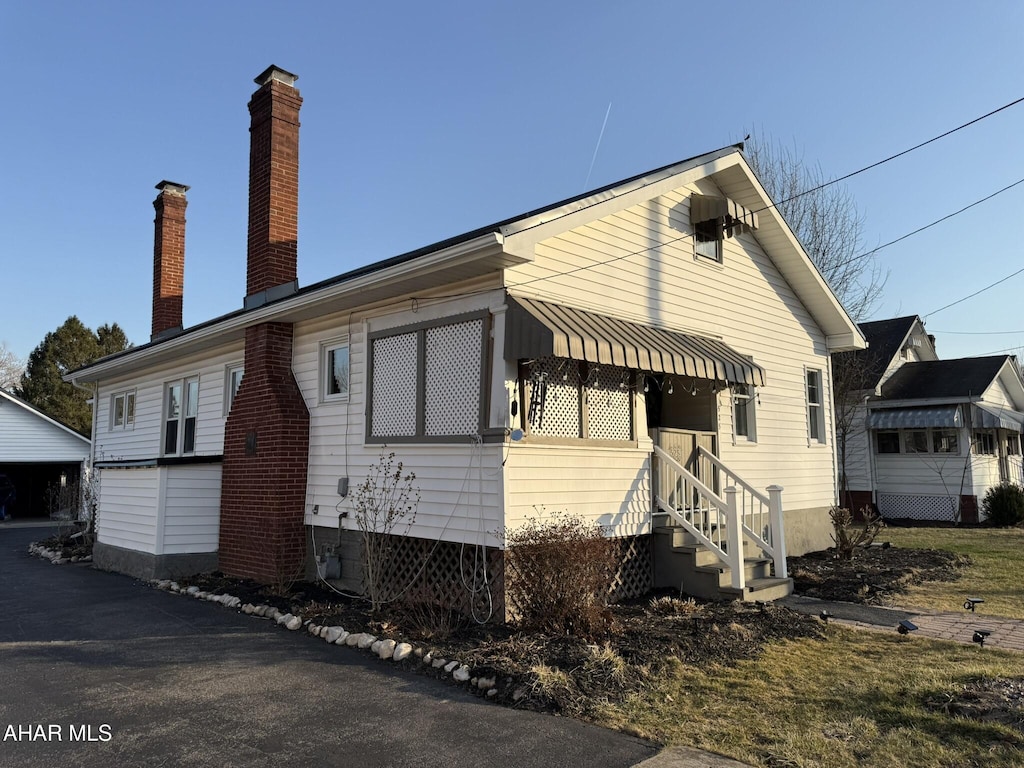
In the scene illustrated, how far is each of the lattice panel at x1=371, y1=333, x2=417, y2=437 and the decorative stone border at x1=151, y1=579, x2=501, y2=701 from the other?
95.1 inches

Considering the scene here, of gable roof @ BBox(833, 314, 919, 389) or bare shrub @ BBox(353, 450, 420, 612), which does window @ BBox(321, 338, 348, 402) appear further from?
gable roof @ BBox(833, 314, 919, 389)

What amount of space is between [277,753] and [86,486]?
531 inches

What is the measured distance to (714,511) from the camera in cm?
1062

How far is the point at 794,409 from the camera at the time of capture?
13117 millimetres

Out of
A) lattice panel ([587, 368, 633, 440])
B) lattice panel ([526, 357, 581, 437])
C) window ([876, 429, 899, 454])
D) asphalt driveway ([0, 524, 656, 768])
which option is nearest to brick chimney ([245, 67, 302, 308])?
lattice panel ([526, 357, 581, 437])

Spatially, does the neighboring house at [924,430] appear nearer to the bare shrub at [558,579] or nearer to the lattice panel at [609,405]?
the lattice panel at [609,405]

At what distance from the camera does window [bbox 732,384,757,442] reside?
11844mm

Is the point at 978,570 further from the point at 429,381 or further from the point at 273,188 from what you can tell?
the point at 273,188

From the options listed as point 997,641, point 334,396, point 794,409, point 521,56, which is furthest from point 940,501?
point 334,396

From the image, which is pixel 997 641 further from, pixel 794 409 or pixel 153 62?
pixel 153 62

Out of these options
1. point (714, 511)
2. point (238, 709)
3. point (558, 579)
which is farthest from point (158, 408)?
point (714, 511)

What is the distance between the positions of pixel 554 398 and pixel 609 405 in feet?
3.36

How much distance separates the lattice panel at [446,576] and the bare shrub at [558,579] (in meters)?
0.22

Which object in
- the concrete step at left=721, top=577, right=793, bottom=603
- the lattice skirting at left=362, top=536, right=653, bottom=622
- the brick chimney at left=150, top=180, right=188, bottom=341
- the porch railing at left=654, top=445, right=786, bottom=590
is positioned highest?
the brick chimney at left=150, top=180, right=188, bottom=341
